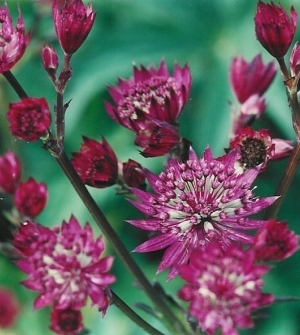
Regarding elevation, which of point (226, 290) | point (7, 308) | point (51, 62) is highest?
point (51, 62)

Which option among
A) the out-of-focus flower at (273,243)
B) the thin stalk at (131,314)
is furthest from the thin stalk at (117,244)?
the out-of-focus flower at (273,243)

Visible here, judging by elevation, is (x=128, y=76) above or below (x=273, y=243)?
above

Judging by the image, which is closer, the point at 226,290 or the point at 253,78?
the point at 226,290

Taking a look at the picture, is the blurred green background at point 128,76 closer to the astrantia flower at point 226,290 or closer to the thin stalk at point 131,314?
the thin stalk at point 131,314

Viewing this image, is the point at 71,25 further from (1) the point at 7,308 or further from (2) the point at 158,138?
(1) the point at 7,308

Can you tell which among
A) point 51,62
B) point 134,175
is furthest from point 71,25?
point 134,175

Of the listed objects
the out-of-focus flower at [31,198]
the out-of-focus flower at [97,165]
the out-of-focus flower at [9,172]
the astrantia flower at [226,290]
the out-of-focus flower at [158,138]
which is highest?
the out-of-focus flower at [9,172]

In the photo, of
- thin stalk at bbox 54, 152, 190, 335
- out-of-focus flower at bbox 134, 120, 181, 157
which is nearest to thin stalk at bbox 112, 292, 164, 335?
thin stalk at bbox 54, 152, 190, 335

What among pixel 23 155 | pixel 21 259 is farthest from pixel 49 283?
pixel 23 155

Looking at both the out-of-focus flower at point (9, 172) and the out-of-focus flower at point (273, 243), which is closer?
the out-of-focus flower at point (273, 243)
